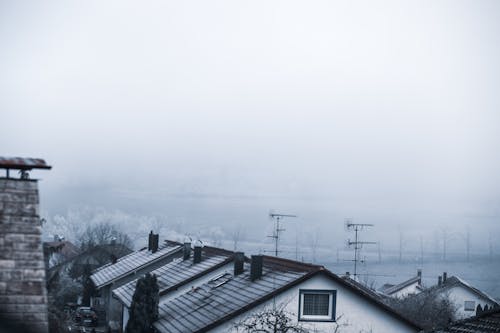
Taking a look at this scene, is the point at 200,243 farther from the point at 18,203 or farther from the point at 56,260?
the point at 56,260

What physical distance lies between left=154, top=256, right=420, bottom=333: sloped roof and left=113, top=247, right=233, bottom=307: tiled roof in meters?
1.31

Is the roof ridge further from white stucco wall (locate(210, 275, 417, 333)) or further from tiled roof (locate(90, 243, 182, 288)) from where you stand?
tiled roof (locate(90, 243, 182, 288))

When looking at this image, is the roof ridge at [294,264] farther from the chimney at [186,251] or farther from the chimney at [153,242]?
the chimney at [153,242]

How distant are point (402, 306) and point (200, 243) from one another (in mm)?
24646

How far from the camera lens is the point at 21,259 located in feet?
32.1

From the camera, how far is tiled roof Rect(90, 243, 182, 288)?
130 ft

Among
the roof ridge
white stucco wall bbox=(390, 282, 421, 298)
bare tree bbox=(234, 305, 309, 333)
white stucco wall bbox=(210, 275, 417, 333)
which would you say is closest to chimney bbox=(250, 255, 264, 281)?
the roof ridge

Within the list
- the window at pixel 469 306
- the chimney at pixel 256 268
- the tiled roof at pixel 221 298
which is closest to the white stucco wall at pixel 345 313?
the tiled roof at pixel 221 298

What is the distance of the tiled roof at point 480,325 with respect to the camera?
625 inches

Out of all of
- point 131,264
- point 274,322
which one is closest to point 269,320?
point 274,322

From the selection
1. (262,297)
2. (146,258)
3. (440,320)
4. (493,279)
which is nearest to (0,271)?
(262,297)

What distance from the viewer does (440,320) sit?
45.1 m

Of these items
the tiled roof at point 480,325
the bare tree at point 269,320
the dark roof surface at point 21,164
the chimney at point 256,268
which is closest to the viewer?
the dark roof surface at point 21,164

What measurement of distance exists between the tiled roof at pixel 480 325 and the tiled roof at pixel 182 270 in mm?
14239
